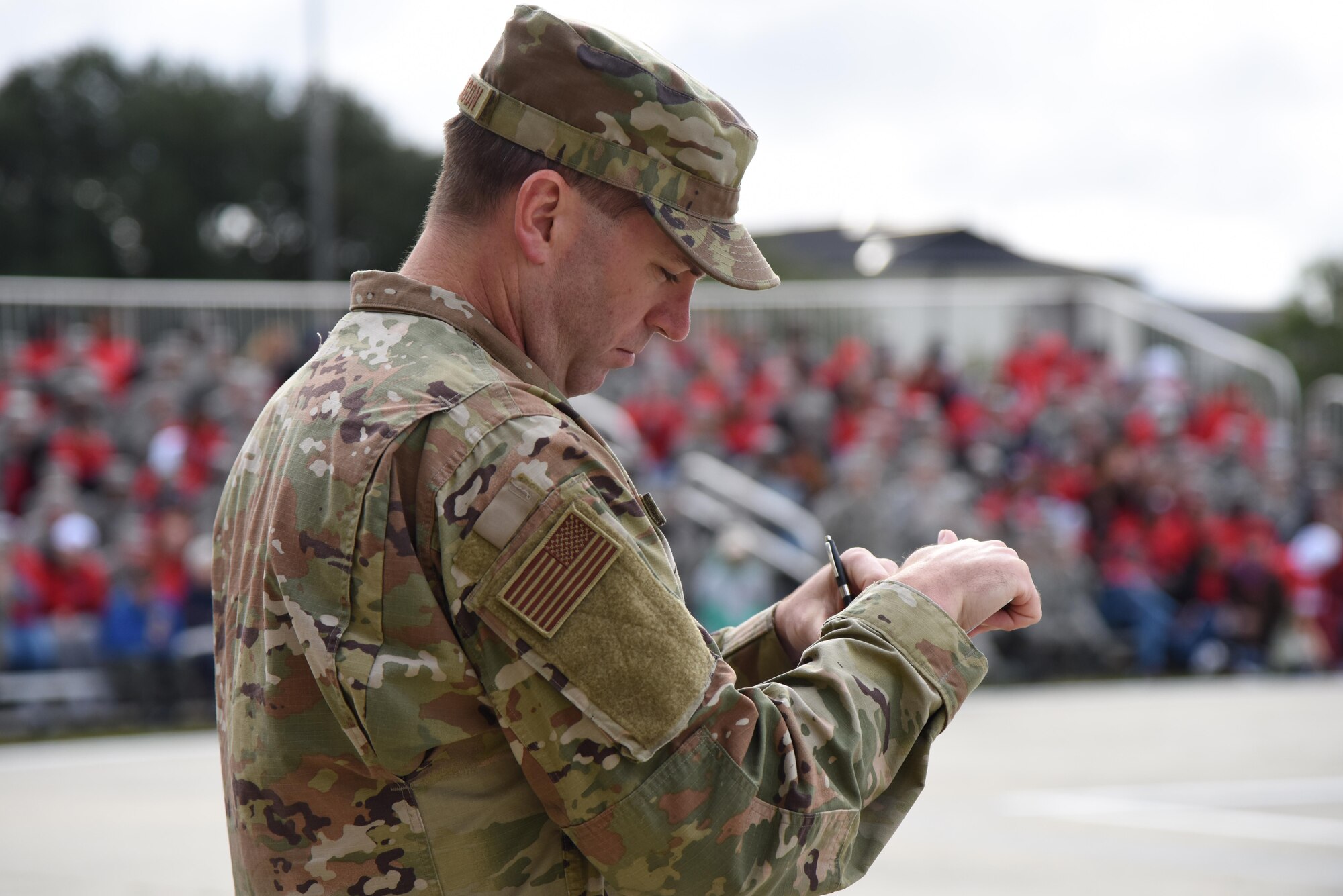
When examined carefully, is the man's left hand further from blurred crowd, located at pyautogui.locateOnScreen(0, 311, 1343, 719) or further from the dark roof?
the dark roof

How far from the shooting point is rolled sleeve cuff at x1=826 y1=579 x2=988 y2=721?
1565 mm

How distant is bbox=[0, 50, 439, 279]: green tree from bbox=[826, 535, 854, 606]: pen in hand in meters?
31.3

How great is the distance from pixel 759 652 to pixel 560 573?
67cm

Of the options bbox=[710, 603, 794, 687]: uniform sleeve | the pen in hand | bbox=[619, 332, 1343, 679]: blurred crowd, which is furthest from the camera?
bbox=[619, 332, 1343, 679]: blurred crowd

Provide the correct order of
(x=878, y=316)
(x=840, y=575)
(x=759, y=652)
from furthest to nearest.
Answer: (x=878, y=316), (x=759, y=652), (x=840, y=575)

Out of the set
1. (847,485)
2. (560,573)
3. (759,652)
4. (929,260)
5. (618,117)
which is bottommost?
(929,260)

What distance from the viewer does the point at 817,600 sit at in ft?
6.41

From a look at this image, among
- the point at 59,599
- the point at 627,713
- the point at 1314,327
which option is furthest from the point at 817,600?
A: the point at 1314,327

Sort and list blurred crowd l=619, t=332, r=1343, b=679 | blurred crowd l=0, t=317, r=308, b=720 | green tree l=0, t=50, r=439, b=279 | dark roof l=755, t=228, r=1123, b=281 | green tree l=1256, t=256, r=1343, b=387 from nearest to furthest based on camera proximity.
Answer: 1. blurred crowd l=0, t=317, r=308, b=720
2. blurred crowd l=619, t=332, r=1343, b=679
3. dark roof l=755, t=228, r=1123, b=281
4. green tree l=0, t=50, r=439, b=279
5. green tree l=1256, t=256, r=1343, b=387

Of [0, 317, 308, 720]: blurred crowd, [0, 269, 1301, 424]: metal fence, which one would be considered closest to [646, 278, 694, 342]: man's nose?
[0, 317, 308, 720]: blurred crowd

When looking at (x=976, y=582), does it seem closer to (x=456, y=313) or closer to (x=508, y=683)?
(x=508, y=683)

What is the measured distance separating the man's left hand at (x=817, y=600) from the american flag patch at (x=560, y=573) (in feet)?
1.75

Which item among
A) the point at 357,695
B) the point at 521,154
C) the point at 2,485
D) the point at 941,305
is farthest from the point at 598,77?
the point at 941,305

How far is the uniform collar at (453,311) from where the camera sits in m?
1.63
